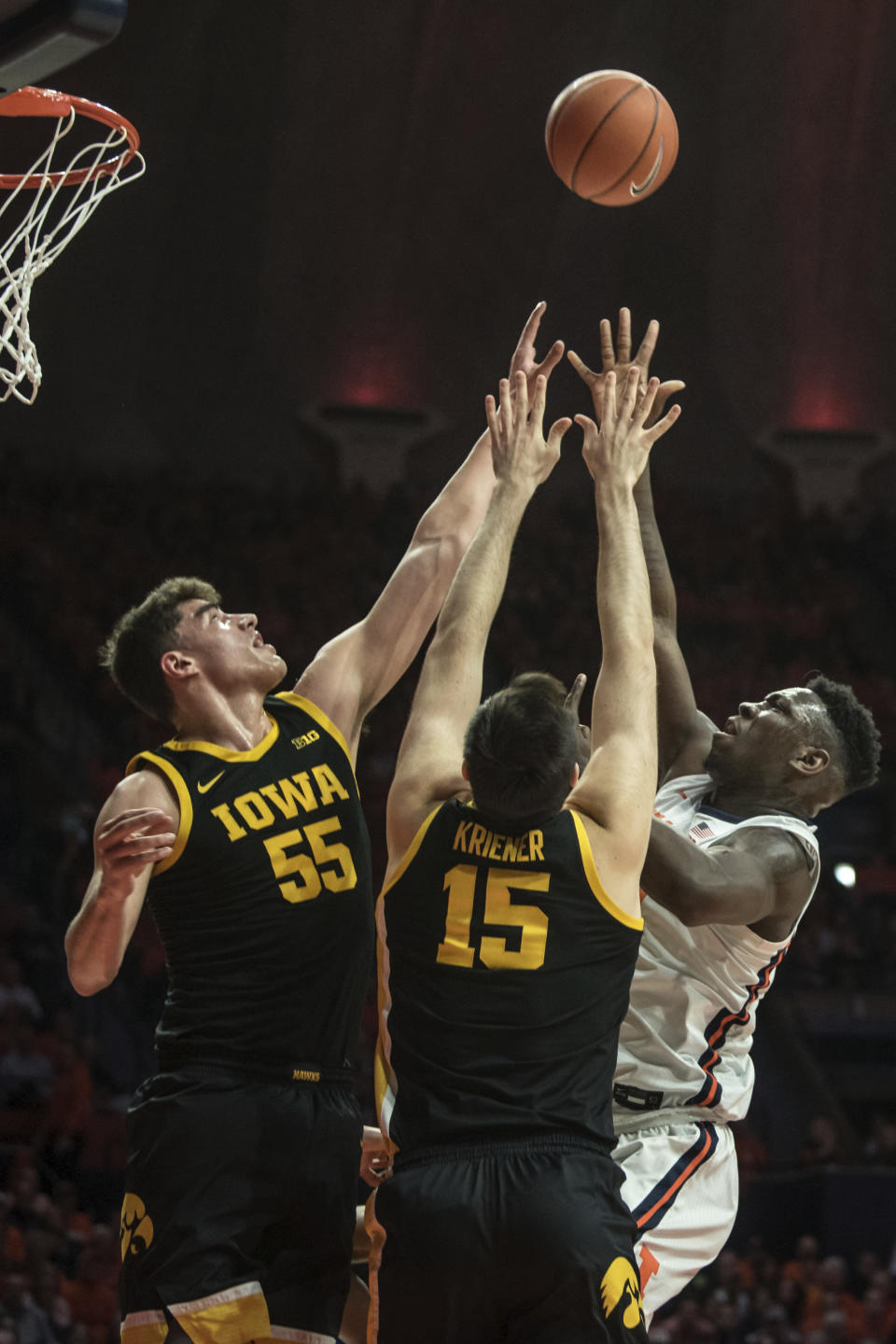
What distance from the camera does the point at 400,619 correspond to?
3.99 m

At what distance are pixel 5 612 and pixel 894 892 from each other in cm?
796

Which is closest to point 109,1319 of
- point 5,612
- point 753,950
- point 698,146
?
point 753,950

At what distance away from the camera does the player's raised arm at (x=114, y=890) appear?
121 inches

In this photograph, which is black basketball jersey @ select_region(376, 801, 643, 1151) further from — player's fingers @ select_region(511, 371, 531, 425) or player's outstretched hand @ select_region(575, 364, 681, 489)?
player's fingers @ select_region(511, 371, 531, 425)

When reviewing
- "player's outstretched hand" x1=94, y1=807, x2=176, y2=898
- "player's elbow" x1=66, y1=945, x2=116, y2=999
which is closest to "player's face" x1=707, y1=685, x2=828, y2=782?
"player's outstretched hand" x1=94, y1=807, x2=176, y2=898

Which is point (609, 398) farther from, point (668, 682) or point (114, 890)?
point (114, 890)

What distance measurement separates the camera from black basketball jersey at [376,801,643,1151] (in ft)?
9.39

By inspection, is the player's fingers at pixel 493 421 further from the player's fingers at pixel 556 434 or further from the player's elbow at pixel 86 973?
the player's elbow at pixel 86 973

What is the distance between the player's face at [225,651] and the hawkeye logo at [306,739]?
146 millimetres

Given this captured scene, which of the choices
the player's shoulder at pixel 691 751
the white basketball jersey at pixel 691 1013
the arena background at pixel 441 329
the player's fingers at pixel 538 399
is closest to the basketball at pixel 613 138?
the player's fingers at pixel 538 399

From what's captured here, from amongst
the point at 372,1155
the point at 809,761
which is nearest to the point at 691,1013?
the point at 809,761

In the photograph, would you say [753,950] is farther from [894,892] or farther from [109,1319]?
[894,892]

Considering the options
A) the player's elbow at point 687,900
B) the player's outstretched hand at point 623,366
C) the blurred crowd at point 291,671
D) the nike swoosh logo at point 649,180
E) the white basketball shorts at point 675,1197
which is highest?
the nike swoosh logo at point 649,180

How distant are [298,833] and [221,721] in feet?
1.16
